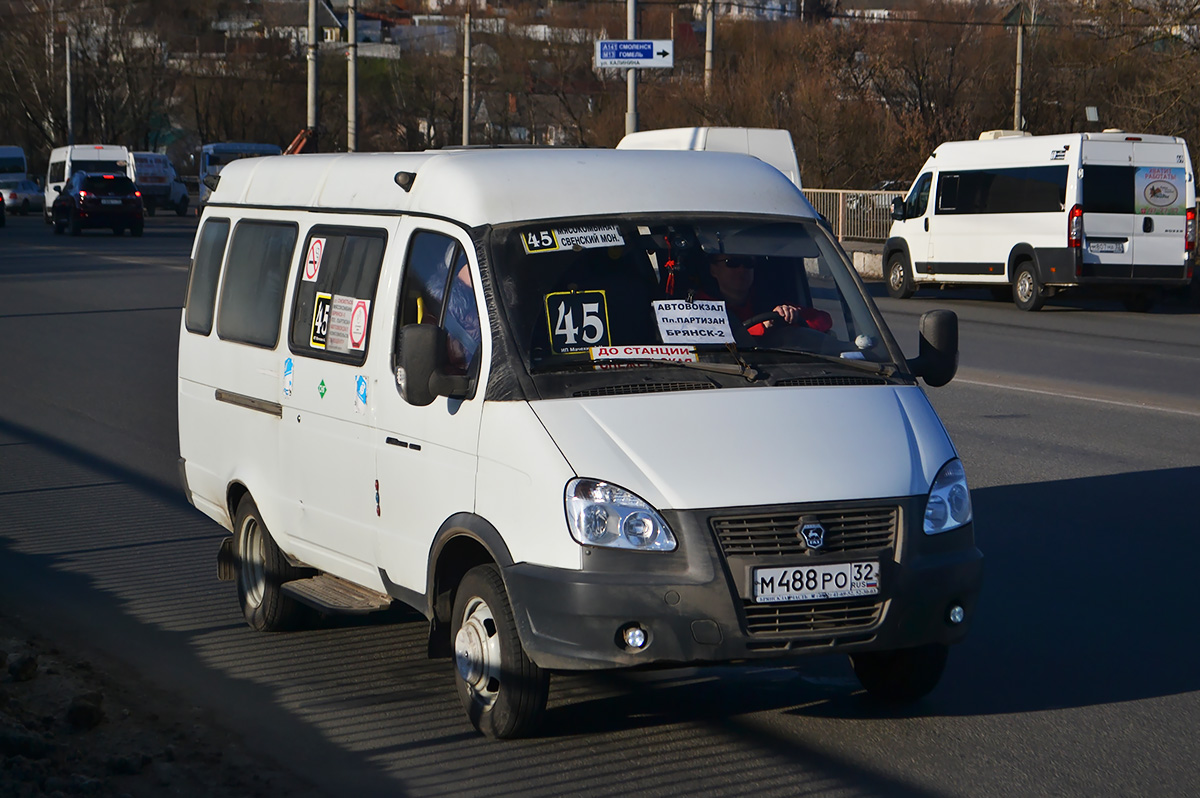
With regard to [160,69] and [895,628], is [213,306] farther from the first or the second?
[160,69]

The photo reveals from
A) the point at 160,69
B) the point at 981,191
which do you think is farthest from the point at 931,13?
the point at 160,69

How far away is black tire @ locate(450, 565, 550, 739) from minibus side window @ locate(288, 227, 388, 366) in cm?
115

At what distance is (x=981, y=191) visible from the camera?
25.9 meters

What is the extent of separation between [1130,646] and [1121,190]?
745 inches

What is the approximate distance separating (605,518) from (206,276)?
350 cm

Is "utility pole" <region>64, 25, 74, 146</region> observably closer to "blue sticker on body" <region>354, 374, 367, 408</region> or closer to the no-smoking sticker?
the no-smoking sticker

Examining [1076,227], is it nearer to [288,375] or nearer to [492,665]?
[288,375]

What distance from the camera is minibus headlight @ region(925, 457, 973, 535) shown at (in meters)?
5.21

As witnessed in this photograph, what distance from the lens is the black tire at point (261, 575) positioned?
22.4 ft

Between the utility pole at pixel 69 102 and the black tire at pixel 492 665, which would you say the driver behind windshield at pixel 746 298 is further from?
the utility pole at pixel 69 102

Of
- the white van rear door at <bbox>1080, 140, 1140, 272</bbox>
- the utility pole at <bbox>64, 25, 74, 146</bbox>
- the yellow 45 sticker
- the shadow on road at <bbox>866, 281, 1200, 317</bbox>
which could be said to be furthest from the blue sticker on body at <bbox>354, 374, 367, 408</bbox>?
the utility pole at <bbox>64, 25, 74, 146</bbox>

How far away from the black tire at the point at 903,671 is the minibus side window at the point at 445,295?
1738mm

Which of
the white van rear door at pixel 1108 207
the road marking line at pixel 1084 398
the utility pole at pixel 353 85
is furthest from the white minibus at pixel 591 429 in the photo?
the utility pole at pixel 353 85

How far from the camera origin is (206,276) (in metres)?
7.71
